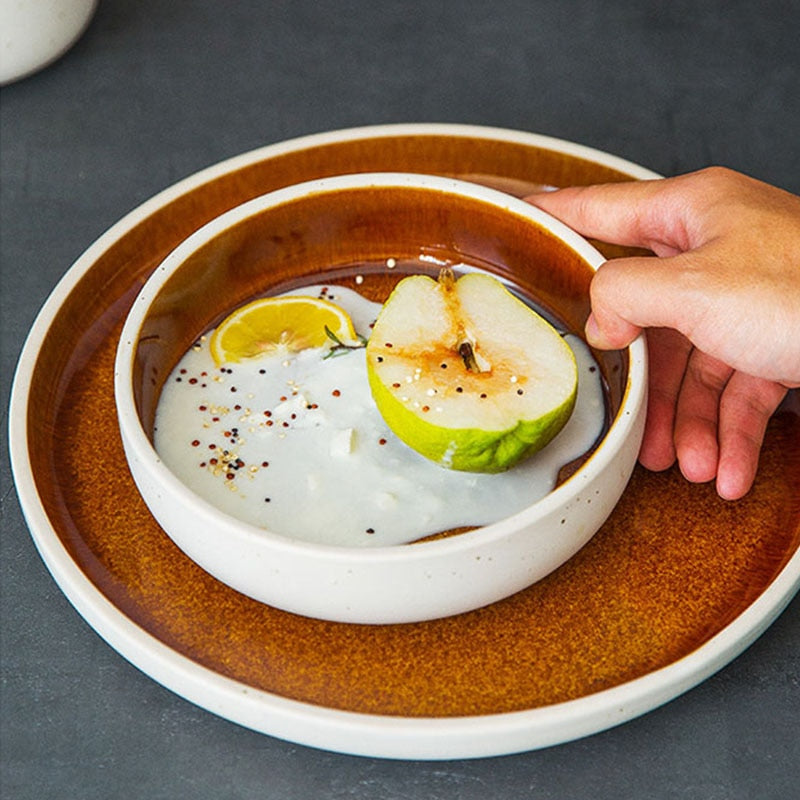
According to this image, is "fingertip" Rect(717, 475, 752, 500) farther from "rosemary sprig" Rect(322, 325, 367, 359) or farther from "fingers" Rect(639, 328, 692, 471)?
"rosemary sprig" Rect(322, 325, 367, 359)

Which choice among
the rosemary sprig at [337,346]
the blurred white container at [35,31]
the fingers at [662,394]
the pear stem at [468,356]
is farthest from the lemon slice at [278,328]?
the blurred white container at [35,31]

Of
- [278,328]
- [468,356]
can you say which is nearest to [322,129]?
[278,328]

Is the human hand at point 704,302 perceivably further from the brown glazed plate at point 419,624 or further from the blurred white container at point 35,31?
the blurred white container at point 35,31

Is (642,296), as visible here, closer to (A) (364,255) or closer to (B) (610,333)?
(B) (610,333)

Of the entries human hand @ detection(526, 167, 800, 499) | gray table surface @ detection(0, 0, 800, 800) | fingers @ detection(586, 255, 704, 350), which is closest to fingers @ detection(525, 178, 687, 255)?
human hand @ detection(526, 167, 800, 499)

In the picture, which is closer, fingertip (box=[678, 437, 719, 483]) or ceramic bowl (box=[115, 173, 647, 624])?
ceramic bowl (box=[115, 173, 647, 624])

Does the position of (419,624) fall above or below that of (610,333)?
below
